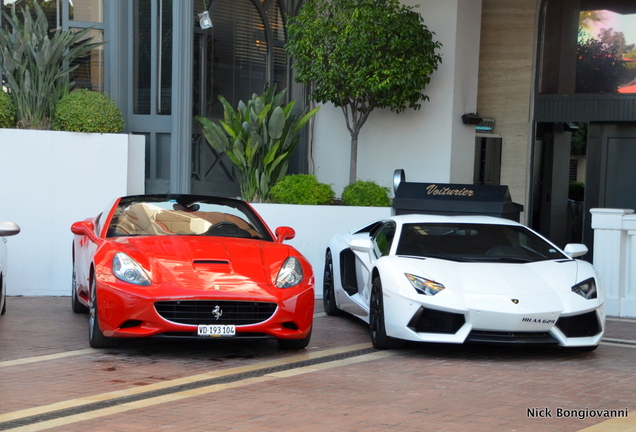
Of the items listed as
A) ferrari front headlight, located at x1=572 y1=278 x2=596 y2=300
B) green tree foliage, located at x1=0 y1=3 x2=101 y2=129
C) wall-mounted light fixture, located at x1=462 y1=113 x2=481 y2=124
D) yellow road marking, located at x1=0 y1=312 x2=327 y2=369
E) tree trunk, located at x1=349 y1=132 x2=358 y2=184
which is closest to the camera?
yellow road marking, located at x1=0 y1=312 x2=327 y2=369

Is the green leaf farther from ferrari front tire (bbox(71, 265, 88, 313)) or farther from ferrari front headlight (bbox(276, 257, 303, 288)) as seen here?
ferrari front headlight (bbox(276, 257, 303, 288))

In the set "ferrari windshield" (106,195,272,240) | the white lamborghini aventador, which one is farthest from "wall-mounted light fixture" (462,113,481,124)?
"ferrari windshield" (106,195,272,240)

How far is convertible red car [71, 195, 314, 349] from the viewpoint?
6961mm

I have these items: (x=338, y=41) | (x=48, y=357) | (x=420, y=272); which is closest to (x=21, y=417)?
(x=48, y=357)

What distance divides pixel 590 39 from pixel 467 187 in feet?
17.8

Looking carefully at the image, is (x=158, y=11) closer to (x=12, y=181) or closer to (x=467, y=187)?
(x=12, y=181)

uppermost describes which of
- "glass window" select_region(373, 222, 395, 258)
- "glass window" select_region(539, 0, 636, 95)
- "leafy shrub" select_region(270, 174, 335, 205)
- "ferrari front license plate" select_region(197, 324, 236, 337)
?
"glass window" select_region(539, 0, 636, 95)

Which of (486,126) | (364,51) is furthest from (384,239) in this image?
(486,126)

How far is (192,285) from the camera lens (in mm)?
7008

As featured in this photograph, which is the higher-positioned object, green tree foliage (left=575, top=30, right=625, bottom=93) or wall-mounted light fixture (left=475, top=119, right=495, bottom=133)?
green tree foliage (left=575, top=30, right=625, bottom=93)

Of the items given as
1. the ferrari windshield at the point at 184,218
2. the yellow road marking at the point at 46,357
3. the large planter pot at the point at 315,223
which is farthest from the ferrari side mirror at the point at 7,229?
the large planter pot at the point at 315,223

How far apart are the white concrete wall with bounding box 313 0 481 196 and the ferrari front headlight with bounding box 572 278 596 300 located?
638 cm

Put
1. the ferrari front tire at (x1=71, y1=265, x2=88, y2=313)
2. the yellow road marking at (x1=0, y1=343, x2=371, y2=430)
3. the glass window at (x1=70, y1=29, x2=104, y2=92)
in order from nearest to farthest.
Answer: the yellow road marking at (x1=0, y1=343, x2=371, y2=430) → the ferrari front tire at (x1=71, y1=265, x2=88, y2=313) → the glass window at (x1=70, y1=29, x2=104, y2=92)

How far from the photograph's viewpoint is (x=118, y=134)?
11.9 m
